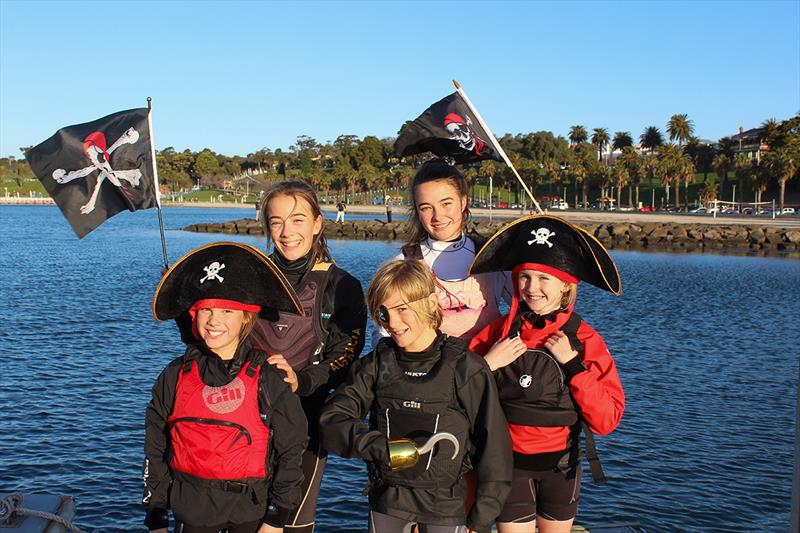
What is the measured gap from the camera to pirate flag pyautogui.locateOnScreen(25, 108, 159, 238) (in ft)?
15.8

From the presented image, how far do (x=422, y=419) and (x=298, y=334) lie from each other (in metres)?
1.05

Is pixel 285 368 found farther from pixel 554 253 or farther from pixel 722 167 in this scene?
pixel 722 167

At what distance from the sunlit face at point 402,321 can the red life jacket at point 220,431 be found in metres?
0.76

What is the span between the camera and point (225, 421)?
144 inches

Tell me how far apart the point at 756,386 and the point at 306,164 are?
150094mm

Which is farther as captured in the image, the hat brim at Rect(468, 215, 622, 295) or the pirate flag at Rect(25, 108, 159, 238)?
the pirate flag at Rect(25, 108, 159, 238)

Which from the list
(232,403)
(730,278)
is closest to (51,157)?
(232,403)

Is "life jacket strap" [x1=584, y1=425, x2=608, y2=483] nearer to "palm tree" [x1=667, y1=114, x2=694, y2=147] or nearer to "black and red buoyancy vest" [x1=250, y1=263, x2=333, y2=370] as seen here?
"black and red buoyancy vest" [x1=250, y1=263, x2=333, y2=370]

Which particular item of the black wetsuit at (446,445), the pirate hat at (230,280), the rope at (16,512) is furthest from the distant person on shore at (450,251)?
the rope at (16,512)

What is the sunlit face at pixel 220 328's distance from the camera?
381 cm

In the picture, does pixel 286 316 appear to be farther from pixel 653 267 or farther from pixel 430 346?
pixel 653 267

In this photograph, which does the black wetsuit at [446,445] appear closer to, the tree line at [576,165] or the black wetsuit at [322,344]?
the black wetsuit at [322,344]

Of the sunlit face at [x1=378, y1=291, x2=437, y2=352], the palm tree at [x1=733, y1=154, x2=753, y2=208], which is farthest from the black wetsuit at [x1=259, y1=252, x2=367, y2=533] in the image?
the palm tree at [x1=733, y1=154, x2=753, y2=208]

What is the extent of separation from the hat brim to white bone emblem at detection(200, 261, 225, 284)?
140 cm
